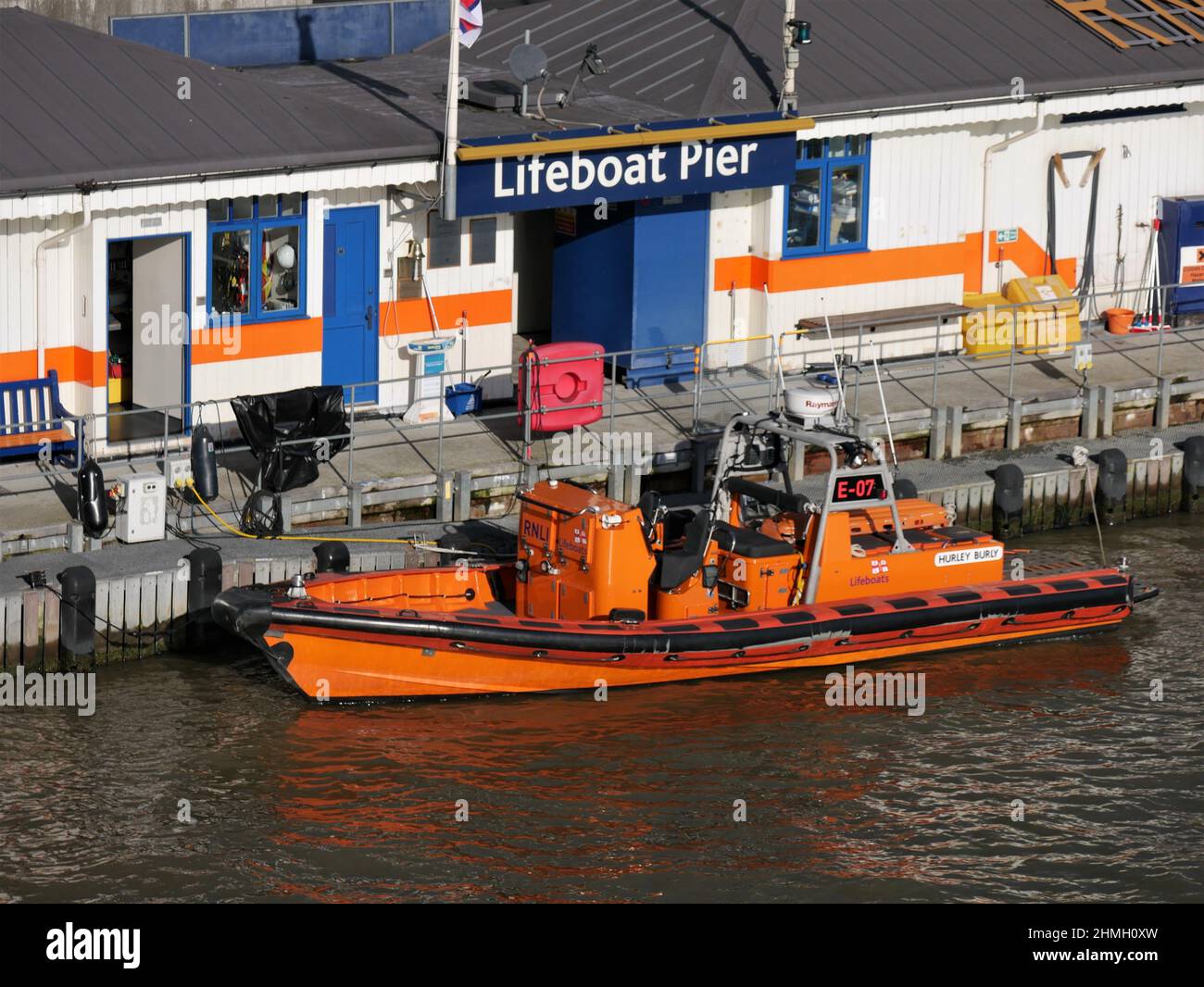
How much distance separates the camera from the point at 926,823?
16.5 m

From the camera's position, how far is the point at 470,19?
2189 centimetres

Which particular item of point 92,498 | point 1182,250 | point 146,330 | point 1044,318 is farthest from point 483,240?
point 1182,250

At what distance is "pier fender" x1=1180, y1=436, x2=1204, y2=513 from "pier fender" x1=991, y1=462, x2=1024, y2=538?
2.35 metres

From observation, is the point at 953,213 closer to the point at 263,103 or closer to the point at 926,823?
the point at 263,103

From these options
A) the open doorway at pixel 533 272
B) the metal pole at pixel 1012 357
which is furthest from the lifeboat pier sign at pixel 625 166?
the metal pole at pixel 1012 357

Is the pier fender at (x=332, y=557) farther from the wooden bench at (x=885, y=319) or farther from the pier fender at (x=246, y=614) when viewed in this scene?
the wooden bench at (x=885, y=319)

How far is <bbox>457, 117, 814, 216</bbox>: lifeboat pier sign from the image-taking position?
73.4 ft

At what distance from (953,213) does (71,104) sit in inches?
432

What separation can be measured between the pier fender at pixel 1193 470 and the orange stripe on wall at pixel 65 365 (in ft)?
39.7

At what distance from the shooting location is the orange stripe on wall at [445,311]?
23.4m

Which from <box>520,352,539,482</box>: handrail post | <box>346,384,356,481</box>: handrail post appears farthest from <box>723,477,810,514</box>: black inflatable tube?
<box>346,384,356,481</box>: handrail post

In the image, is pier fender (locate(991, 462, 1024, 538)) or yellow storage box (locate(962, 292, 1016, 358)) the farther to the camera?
yellow storage box (locate(962, 292, 1016, 358))

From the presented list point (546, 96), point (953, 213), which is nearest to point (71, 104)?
point (546, 96)

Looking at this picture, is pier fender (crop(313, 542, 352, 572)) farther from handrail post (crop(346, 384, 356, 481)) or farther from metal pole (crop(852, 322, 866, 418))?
metal pole (crop(852, 322, 866, 418))
